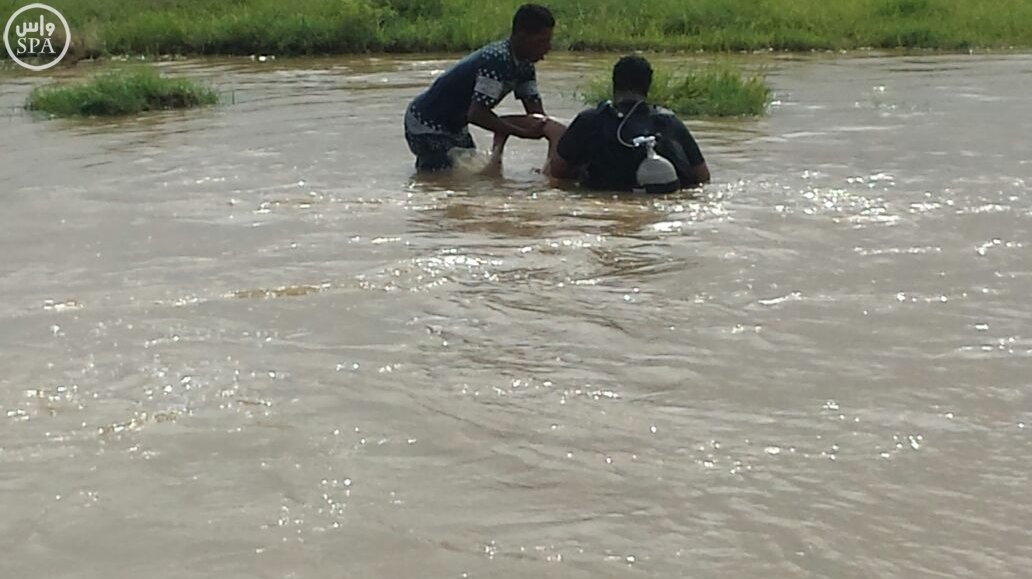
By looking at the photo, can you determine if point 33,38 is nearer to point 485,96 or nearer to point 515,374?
point 485,96

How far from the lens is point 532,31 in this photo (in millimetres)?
6938

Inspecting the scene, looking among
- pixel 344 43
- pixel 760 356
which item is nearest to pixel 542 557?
pixel 760 356

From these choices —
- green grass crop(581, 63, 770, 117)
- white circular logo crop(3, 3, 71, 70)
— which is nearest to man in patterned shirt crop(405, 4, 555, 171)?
green grass crop(581, 63, 770, 117)

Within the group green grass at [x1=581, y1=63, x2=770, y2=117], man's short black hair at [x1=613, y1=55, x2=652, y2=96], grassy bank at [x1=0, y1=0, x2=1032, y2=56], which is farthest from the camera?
grassy bank at [x1=0, y1=0, x2=1032, y2=56]

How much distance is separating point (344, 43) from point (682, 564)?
1444 centimetres

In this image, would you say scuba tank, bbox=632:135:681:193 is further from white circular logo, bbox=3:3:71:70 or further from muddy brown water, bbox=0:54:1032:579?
white circular logo, bbox=3:3:71:70

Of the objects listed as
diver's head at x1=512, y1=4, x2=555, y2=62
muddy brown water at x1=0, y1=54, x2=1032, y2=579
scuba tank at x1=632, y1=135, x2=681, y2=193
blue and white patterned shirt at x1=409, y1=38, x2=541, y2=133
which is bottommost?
muddy brown water at x1=0, y1=54, x2=1032, y2=579

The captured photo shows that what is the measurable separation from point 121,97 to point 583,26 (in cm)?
801

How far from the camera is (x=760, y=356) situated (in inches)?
165

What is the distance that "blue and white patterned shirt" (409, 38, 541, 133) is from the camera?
7117 mm

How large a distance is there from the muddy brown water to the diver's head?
0.70m

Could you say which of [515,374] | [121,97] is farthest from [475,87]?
[121,97]

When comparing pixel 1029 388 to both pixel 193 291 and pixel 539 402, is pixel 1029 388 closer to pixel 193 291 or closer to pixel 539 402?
pixel 539 402

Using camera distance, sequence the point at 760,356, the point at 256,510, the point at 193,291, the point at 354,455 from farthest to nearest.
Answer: the point at 193,291, the point at 760,356, the point at 354,455, the point at 256,510
